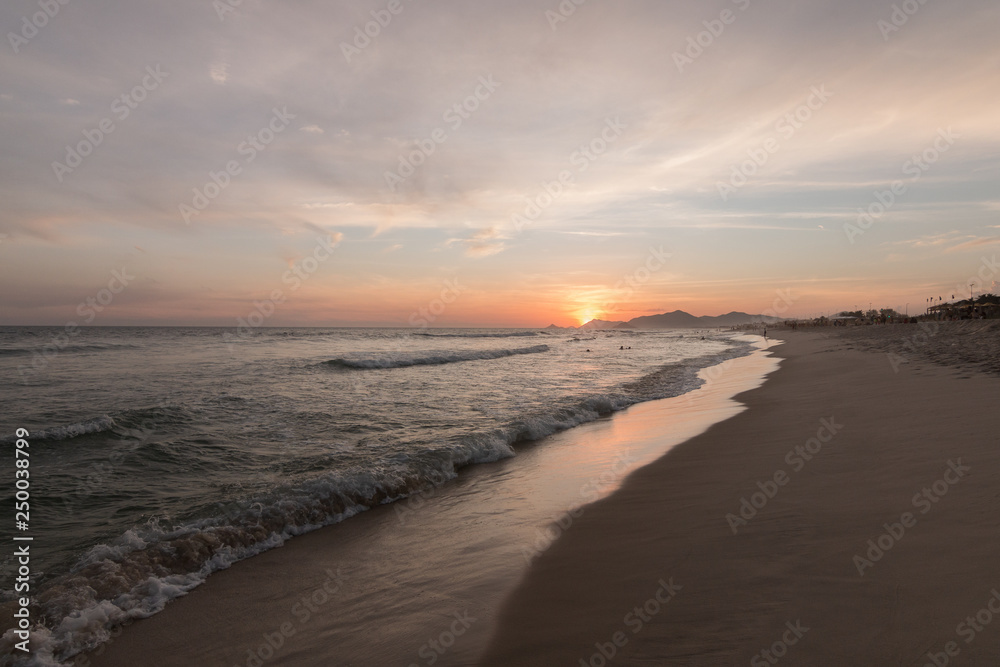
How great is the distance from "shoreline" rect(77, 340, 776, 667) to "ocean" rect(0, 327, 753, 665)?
452 millimetres

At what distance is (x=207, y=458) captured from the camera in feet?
30.9

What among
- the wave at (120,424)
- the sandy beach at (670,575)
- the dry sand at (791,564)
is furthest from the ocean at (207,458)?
the dry sand at (791,564)

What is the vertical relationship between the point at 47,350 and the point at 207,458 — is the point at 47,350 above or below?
above

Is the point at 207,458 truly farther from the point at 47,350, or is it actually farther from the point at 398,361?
the point at 47,350

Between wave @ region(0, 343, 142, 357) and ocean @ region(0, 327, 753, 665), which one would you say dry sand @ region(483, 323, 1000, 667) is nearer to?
ocean @ region(0, 327, 753, 665)

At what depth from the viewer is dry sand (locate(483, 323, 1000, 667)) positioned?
3.16 metres

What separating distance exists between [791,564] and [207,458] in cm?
1018

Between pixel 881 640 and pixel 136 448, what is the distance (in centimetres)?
1251

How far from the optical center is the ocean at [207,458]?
5141 millimetres

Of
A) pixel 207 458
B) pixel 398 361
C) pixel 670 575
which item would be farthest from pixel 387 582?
pixel 398 361

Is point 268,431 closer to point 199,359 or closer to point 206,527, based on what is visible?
point 206,527

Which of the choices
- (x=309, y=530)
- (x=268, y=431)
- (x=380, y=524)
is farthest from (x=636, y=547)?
(x=268, y=431)

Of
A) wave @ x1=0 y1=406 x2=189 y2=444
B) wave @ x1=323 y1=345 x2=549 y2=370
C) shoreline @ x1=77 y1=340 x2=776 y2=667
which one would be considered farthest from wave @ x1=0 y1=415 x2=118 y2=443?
wave @ x1=323 y1=345 x2=549 y2=370

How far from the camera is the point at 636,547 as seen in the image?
5070 millimetres
